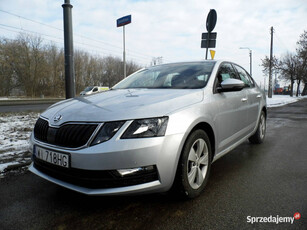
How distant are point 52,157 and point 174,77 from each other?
1786 mm

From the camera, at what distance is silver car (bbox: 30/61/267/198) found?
183cm

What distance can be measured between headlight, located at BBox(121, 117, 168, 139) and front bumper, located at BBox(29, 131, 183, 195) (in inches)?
1.8

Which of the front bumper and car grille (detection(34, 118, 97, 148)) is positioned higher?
car grille (detection(34, 118, 97, 148))

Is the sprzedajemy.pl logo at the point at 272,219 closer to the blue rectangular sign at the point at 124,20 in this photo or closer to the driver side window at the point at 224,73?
the driver side window at the point at 224,73

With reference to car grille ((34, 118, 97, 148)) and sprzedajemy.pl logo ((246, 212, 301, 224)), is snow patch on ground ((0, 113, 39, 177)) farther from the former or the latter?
sprzedajemy.pl logo ((246, 212, 301, 224))

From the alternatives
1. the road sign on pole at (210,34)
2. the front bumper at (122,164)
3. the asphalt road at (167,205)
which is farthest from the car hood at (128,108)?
the road sign on pole at (210,34)

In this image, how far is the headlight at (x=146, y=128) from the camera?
1.86 meters

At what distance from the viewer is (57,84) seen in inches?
1542

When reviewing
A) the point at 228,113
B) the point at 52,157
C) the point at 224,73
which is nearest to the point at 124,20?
the point at 224,73

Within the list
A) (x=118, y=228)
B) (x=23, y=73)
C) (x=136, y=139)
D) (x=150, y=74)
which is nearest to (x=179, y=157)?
(x=136, y=139)

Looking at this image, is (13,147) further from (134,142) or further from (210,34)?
(210,34)

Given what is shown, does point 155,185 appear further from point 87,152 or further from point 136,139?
point 87,152

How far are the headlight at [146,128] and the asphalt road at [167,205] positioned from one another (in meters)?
0.72

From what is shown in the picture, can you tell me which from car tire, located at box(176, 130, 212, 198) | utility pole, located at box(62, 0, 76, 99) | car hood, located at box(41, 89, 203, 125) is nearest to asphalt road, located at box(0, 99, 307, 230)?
car tire, located at box(176, 130, 212, 198)
